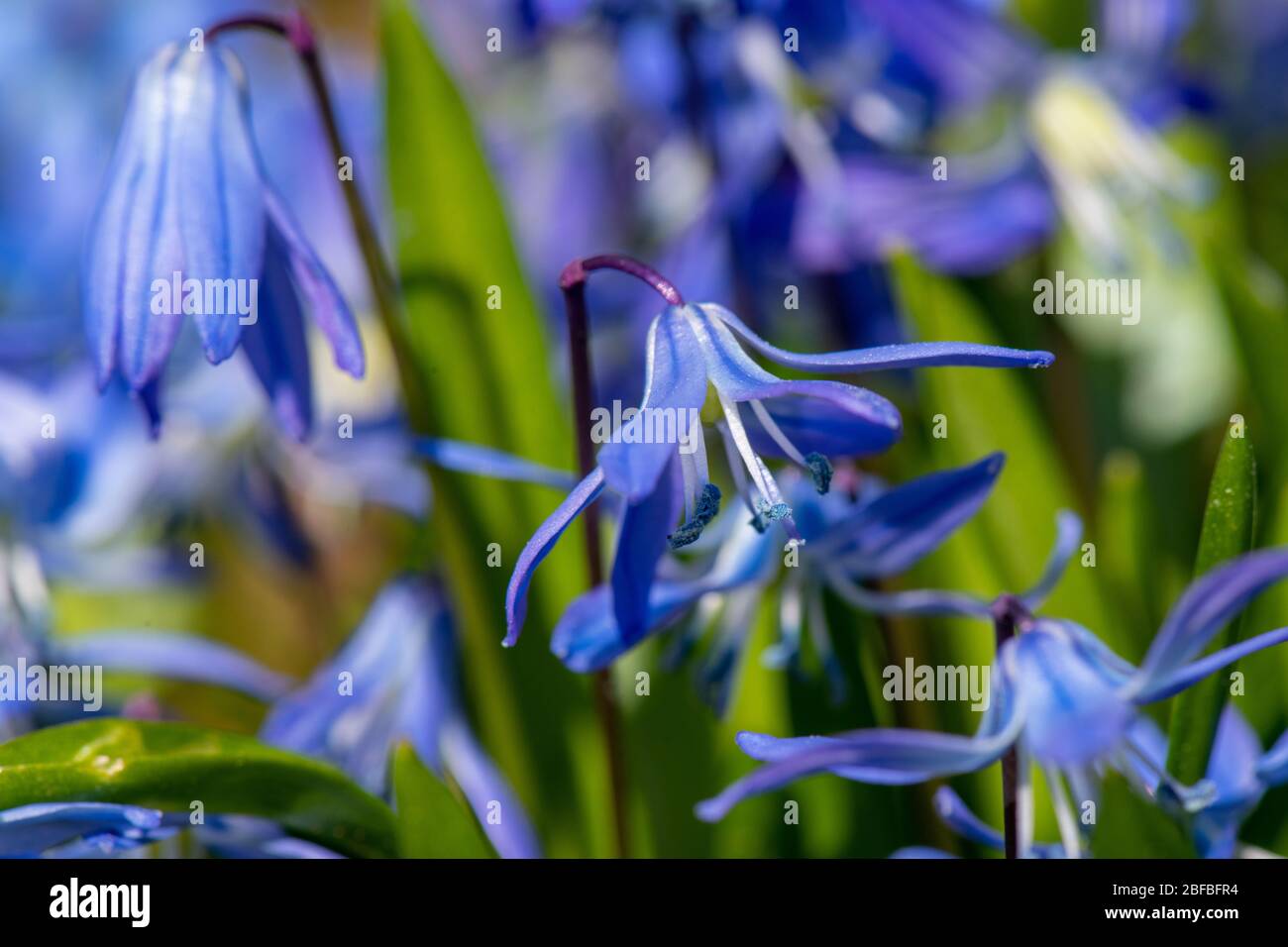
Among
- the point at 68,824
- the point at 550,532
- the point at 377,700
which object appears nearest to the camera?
the point at 550,532

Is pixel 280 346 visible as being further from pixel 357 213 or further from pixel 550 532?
pixel 550 532

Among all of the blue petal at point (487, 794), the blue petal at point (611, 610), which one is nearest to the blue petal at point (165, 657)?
the blue petal at point (487, 794)

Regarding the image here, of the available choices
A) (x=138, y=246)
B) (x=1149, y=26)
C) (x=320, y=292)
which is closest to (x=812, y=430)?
(x=320, y=292)

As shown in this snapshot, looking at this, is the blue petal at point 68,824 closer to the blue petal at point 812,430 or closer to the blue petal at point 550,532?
the blue petal at point 550,532

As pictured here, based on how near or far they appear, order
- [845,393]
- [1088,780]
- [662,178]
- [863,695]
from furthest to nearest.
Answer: [662,178]
[863,695]
[1088,780]
[845,393]

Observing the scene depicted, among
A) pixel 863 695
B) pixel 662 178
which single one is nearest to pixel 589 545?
pixel 863 695

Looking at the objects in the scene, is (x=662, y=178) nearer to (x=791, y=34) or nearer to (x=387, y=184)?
(x=791, y=34)

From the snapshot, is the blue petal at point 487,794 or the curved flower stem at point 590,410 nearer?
the curved flower stem at point 590,410
